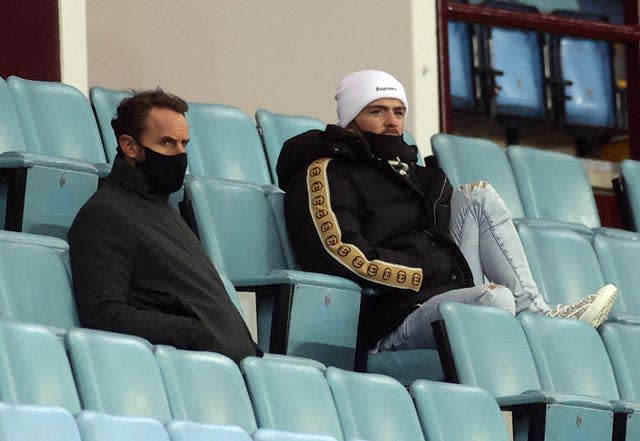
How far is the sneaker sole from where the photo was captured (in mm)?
1607

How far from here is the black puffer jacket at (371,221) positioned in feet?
4.97

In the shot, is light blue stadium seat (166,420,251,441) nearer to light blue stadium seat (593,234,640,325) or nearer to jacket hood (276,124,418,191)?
jacket hood (276,124,418,191)

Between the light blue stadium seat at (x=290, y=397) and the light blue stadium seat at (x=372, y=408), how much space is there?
0.01 metres

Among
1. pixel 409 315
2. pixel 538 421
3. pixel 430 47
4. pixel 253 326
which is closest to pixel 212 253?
pixel 409 315

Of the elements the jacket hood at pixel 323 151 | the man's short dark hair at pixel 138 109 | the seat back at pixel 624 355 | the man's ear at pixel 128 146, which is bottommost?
the seat back at pixel 624 355

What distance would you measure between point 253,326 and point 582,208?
391 millimetres

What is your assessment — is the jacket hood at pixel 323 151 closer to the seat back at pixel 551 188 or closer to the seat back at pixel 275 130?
the seat back at pixel 275 130

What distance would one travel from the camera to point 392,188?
1.61 m

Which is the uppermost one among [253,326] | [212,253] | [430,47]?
[430,47]

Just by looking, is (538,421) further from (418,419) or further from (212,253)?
(212,253)

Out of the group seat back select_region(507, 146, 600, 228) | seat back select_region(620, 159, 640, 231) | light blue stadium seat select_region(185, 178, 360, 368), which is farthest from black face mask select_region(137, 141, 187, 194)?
seat back select_region(620, 159, 640, 231)

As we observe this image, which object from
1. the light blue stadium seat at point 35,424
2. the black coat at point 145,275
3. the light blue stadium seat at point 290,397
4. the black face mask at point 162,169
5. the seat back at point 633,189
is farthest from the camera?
the seat back at point 633,189

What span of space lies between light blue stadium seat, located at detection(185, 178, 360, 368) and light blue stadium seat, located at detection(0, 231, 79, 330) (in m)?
0.23

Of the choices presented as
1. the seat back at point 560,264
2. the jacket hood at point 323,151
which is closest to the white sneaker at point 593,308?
the seat back at point 560,264
